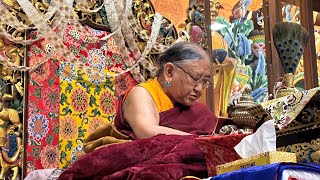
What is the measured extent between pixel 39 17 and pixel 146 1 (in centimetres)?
72

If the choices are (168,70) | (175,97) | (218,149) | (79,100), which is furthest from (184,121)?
(79,100)

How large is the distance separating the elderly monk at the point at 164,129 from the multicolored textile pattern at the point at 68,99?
533 mm

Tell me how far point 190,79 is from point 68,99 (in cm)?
79

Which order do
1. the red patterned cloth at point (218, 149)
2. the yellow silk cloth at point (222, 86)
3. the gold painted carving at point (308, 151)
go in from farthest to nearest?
1. the yellow silk cloth at point (222, 86)
2. the red patterned cloth at point (218, 149)
3. the gold painted carving at point (308, 151)

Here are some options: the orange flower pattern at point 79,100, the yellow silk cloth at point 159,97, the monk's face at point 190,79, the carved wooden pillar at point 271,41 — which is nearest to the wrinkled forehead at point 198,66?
the monk's face at point 190,79

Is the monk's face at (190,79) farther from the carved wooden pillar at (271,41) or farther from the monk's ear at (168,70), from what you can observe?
the carved wooden pillar at (271,41)

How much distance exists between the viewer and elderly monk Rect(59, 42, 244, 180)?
6.32 ft

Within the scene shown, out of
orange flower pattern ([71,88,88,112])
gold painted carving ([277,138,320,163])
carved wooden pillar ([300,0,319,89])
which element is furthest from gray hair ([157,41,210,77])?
carved wooden pillar ([300,0,319,89])

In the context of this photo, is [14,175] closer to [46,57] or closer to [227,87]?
[46,57]

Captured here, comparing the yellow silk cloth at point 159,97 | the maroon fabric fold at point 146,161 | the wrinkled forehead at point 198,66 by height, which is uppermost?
the wrinkled forehead at point 198,66

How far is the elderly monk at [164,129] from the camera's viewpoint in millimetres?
1926

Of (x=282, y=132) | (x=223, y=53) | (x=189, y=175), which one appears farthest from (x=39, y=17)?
(x=282, y=132)

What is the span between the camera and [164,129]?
229cm

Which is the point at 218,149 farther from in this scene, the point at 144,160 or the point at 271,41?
the point at 271,41
